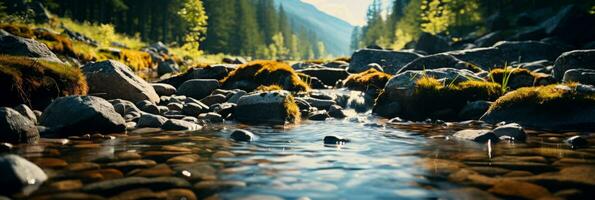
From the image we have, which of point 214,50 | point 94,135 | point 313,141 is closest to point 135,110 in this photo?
point 94,135

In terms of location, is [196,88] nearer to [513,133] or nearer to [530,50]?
[513,133]

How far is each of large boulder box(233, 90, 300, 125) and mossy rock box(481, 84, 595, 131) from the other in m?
3.74

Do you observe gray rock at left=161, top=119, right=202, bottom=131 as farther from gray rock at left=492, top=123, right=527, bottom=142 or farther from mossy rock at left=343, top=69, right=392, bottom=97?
mossy rock at left=343, top=69, right=392, bottom=97

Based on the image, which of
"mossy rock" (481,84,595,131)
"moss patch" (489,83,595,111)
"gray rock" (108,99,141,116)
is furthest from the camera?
"gray rock" (108,99,141,116)

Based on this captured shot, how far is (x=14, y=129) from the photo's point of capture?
16.9 ft

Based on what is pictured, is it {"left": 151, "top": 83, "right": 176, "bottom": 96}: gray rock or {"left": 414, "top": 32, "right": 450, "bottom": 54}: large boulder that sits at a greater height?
{"left": 414, "top": 32, "right": 450, "bottom": 54}: large boulder

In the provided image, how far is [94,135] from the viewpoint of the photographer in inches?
233

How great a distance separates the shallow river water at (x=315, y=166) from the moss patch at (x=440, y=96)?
136 inches

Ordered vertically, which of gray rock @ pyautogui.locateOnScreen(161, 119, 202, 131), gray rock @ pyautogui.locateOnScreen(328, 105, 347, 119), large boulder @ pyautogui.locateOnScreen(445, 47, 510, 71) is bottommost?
gray rock @ pyautogui.locateOnScreen(161, 119, 202, 131)

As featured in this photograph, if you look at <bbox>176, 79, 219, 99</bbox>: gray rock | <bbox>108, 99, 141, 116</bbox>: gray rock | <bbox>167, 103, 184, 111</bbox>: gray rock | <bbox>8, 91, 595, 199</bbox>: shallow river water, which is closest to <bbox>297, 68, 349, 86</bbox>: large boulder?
<bbox>176, 79, 219, 99</bbox>: gray rock

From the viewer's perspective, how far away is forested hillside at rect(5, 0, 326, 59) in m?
46.7

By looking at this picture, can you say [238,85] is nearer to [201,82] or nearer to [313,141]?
[201,82]

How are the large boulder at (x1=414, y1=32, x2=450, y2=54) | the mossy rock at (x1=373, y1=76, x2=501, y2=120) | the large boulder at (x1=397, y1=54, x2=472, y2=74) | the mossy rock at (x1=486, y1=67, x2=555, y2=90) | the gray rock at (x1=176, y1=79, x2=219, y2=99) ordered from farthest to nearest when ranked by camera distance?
1. the large boulder at (x1=414, y1=32, x2=450, y2=54)
2. the large boulder at (x1=397, y1=54, x2=472, y2=74)
3. the gray rock at (x1=176, y1=79, x2=219, y2=99)
4. the mossy rock at (x1=486, y1=67, x2=555, y2=90)
5. the mossy rock at (x1=373, y1=76, x2=501, y2=120)

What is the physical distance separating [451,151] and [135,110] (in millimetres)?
5644
